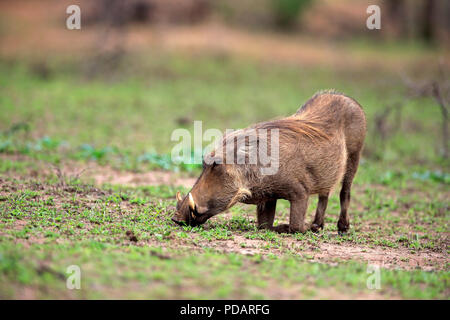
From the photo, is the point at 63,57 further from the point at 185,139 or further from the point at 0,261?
the point at 0,261

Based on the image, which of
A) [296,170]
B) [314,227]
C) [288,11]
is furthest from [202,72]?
[296,170]

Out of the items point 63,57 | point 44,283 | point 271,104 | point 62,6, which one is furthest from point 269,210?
point 62,6

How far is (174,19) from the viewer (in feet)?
60.4

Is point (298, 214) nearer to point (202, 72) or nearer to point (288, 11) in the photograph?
point (202, 72)

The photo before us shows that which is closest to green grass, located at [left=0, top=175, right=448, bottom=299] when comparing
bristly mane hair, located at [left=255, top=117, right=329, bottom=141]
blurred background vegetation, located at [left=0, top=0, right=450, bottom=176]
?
bristly mane hair, located at [left=255, top=117, right=329, bottom=141]

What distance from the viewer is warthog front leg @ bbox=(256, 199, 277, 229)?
563 cm

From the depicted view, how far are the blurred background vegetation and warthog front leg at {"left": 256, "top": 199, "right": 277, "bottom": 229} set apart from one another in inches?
115

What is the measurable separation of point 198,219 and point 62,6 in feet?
53.0

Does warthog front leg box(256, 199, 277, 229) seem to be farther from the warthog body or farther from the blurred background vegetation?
the blurred background vegetation

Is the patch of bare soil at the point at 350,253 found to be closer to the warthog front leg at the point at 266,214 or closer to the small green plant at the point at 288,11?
the warthog front leg at the point at 266,214

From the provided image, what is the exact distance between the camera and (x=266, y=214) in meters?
5.66

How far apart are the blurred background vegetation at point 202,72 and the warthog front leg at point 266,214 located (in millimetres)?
2910

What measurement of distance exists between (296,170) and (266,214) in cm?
58
